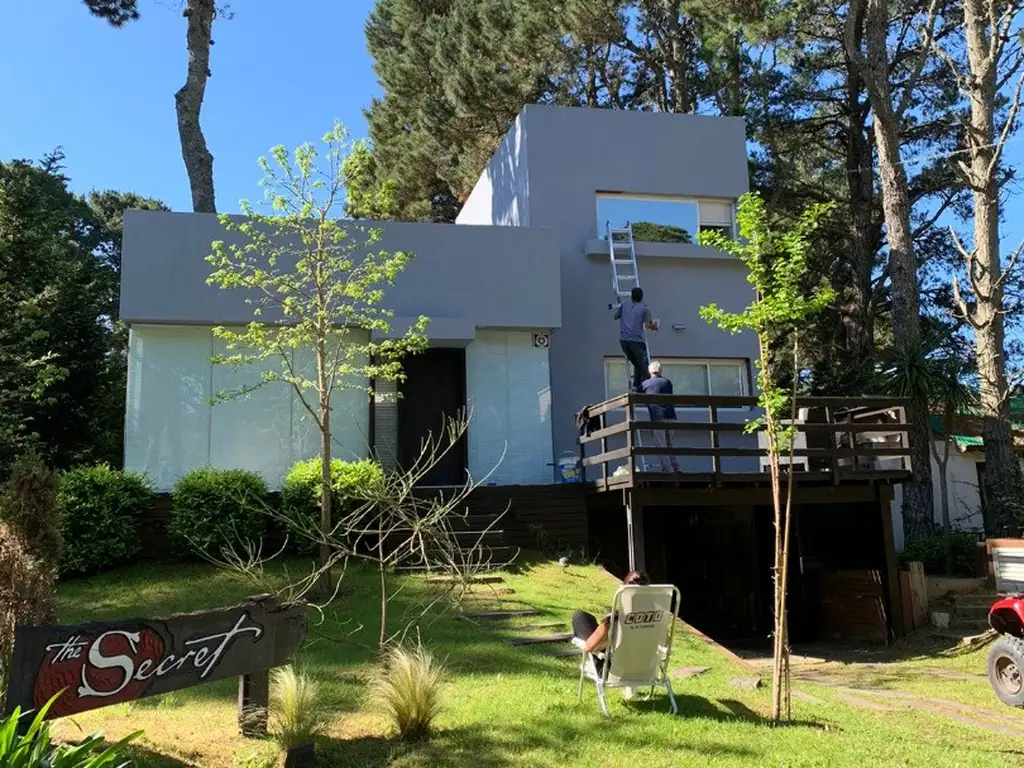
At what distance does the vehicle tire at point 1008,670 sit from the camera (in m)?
8.05

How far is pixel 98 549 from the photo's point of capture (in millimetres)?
10781

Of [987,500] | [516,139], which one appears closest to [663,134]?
[516,139]

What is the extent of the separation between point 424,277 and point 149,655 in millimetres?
9944

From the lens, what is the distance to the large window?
618 inches

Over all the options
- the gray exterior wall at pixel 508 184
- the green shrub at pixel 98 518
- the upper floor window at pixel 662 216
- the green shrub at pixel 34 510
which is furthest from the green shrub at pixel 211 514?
the upper floor window at pixel 662 216

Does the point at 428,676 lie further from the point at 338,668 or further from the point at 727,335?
the point at 727,335

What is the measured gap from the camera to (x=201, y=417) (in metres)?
13.4

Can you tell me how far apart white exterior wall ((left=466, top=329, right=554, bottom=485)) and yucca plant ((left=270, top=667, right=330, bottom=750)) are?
8424 mm

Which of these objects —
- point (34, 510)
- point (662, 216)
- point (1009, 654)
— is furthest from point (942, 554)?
point (34, 510)

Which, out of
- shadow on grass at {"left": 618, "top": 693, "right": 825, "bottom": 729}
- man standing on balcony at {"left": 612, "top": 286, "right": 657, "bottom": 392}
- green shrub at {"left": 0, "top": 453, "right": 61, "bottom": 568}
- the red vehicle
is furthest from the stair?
green shrub at {"left": 0, "top": 453, "right": 61, "bottom": 568}

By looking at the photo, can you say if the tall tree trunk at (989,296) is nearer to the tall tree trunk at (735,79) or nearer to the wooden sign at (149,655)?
the tall tree trunk at (735,79)

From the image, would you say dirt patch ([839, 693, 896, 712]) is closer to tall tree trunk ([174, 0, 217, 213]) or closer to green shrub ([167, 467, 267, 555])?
green shrub ([167, 467, 267, 555])

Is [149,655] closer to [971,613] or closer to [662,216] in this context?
[971,613]

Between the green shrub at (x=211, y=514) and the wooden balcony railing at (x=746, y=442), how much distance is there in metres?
4.95
